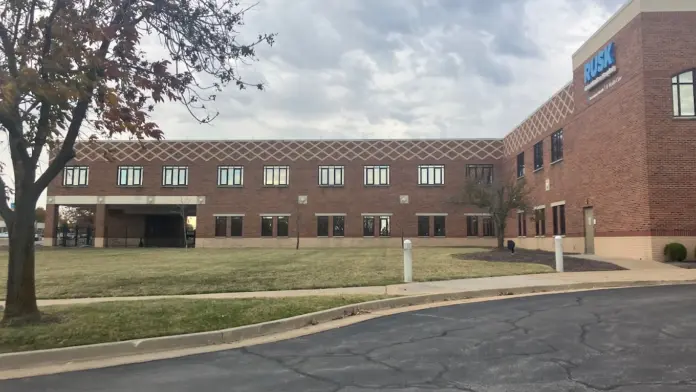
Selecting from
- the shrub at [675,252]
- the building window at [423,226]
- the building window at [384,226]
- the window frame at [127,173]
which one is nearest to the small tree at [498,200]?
the shrub at [675,252]

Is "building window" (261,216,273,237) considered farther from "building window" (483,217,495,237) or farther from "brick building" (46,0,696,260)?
"building window" (483,217,495,237)

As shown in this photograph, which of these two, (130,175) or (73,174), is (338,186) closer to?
(130,175)

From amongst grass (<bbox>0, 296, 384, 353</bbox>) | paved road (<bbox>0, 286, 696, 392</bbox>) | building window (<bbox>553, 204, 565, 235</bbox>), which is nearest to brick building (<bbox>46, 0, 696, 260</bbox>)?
building window (<bbox>553, 204, 565, 235</bbox>)

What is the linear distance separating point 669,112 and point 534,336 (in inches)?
724

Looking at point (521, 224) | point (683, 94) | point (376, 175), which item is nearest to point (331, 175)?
point (376, 175)

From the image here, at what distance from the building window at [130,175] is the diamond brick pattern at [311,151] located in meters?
0.82

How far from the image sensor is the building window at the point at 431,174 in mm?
48341

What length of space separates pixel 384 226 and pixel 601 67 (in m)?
24.9

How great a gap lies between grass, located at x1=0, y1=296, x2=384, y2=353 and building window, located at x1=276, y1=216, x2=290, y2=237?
118 ft

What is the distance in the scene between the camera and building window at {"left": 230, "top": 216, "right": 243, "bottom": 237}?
4859 cm

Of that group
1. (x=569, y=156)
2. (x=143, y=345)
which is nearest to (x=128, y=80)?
(x=143, y=345)

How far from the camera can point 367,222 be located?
4825 centimetres

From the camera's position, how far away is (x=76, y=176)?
Result: 2016 inches

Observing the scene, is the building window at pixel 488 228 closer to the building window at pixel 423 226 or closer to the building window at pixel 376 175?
the building window at pixel 423 226
